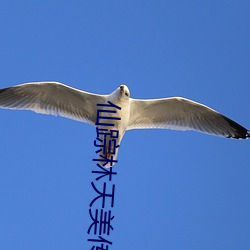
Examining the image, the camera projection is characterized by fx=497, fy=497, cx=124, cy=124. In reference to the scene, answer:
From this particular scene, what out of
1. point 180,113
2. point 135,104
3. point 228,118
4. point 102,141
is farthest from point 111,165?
point 228,118

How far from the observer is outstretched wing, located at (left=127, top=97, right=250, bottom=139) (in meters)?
5.81

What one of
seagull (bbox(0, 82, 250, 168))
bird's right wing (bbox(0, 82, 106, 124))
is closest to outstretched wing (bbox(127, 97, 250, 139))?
seagull (bbox(0, 82, 250, 168))

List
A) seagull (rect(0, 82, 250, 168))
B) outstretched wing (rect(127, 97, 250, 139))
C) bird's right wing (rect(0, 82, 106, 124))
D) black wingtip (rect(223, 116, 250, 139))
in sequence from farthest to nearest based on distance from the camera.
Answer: black wingtip (rect(223, 116, 250, 139)) → outstretched wing (rect(127, 97, 250, 139)) → bird's right wing (rect(0, 82, 106, 124)) → seagull (rect(0, 82, 250, 168))

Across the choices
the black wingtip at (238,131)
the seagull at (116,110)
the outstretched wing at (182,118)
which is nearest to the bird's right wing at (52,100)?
the seagull at (116,110)

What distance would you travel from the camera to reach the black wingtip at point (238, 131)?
6.18m

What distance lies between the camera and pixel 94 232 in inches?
163

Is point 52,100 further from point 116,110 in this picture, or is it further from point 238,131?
point 238,131

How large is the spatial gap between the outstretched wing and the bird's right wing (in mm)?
515

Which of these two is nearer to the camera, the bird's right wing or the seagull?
the seagull

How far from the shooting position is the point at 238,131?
6.22 meters

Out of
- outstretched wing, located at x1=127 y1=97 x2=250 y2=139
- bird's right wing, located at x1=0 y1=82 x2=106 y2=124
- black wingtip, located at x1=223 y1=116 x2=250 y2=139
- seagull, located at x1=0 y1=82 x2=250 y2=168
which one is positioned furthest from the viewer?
black wingtip, located at x1=223 y1=116 x2=250 y2=139

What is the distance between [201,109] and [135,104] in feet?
2.81

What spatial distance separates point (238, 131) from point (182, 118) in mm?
761

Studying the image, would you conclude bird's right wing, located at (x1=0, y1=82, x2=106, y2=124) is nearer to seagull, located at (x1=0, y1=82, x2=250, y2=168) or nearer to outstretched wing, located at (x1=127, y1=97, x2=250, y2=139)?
seagull, located at (x1=0, y1=82, x2=250, y2=168)
